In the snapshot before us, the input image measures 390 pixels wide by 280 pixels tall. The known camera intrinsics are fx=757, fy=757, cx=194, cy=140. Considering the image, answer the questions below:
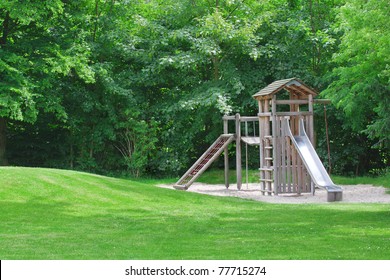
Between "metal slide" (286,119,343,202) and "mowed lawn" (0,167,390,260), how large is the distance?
1.23 meters

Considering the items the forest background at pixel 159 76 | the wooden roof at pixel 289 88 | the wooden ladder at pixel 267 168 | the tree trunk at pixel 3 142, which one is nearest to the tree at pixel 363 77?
the wooden roof at pixel 289 88

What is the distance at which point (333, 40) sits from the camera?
2652cm

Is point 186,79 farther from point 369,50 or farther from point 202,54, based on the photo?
point 369,50

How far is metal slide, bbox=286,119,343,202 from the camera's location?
19.6 metres

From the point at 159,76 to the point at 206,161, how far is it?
17.9 ft

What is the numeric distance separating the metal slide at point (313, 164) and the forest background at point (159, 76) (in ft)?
16.9

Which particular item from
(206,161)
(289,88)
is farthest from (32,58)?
(289,88)

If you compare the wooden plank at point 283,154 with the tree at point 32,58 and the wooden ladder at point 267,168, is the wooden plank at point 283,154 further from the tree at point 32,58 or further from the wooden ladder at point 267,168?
the tree at point 32,58

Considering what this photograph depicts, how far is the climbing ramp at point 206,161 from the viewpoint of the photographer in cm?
2420

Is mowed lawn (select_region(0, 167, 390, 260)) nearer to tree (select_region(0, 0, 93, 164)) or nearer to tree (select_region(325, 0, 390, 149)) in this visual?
tree (select_region(325, 0, 390, 149))

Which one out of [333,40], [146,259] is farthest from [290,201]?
[146,259]

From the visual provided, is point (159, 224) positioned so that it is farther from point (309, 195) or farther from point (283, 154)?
point (309, 195)

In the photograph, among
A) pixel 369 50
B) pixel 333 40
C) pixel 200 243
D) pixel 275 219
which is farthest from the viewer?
A: pixel 333 40

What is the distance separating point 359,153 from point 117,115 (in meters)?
9.58
